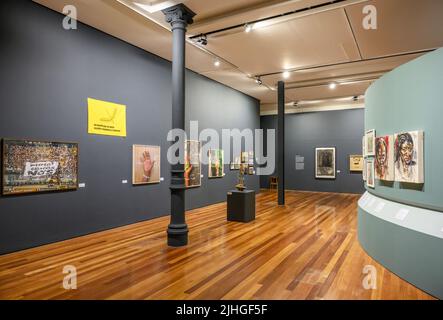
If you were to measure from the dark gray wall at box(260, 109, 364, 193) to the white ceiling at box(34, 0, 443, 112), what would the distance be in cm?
476

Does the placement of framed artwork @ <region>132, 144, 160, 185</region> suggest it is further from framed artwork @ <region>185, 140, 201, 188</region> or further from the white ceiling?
the white ceiling

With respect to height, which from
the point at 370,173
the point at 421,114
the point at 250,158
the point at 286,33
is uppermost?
the point at 286,33

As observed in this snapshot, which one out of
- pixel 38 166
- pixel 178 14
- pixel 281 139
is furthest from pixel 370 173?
pixel 38 166

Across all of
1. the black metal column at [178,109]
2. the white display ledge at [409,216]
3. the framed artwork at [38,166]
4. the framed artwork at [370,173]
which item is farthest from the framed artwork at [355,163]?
the framed artwork at [38,166]

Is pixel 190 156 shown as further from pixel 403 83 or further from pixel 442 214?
pixel 442 214

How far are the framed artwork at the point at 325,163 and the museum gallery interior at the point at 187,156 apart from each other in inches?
220

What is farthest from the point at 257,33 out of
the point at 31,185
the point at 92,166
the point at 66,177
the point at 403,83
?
the point at 31,185

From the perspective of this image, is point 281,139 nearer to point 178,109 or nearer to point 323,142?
point 323,142

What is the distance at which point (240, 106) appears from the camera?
1327 cm

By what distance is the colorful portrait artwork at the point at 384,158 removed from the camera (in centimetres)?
461

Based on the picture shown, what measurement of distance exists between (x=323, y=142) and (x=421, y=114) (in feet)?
39.8

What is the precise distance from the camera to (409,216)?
4.09 m

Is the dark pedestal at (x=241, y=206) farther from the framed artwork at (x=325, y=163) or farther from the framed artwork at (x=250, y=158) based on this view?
the framed artwork at (x=325, y=163)

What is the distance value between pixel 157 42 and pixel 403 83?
5803 millimetres
